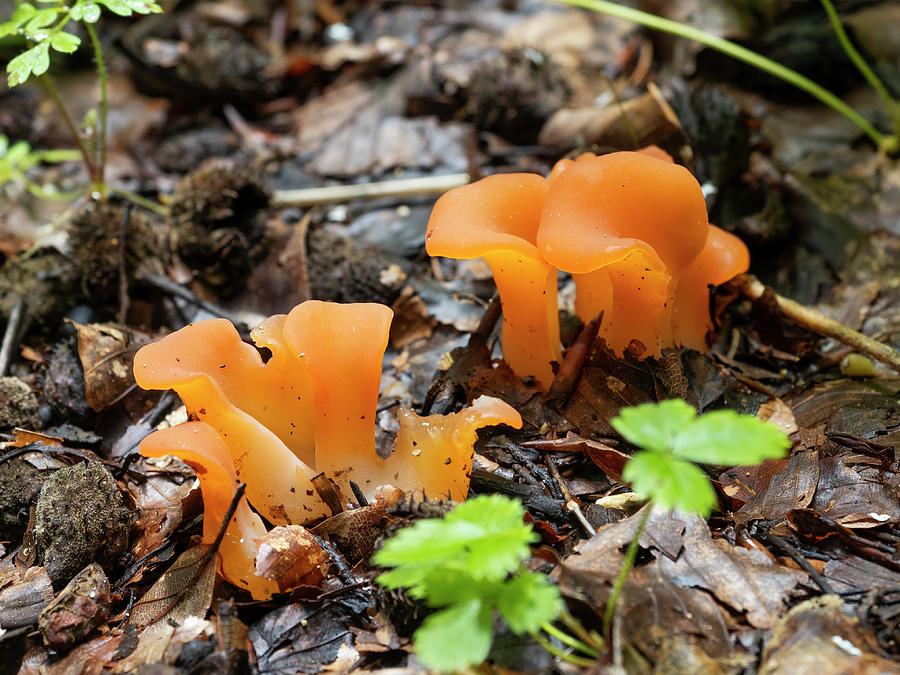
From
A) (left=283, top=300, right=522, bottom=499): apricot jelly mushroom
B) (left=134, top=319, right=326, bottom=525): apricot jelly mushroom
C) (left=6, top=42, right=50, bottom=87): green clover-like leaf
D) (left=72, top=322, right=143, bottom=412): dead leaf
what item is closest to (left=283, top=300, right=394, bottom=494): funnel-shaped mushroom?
(left=283, top=300, right=522, bottom=499): apricot jelly mushroom

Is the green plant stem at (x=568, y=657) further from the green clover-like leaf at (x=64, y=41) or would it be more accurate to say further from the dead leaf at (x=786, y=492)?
the green clover-like leaf at (x=64, y=41)

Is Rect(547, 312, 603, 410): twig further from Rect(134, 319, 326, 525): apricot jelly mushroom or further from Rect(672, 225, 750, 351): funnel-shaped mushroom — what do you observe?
Rect(134, 319, 326, 525): apricot jelly mushroom

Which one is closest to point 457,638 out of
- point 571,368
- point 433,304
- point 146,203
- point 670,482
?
point 670,482

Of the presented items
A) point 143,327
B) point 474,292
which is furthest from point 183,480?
point 474,292

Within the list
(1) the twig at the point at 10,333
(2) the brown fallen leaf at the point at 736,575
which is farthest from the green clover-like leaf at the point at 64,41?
(2) the brown fallen leaf at the point at 736,575

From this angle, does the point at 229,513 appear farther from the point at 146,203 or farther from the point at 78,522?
the point at 146,203

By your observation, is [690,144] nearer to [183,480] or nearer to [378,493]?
[378,493]
